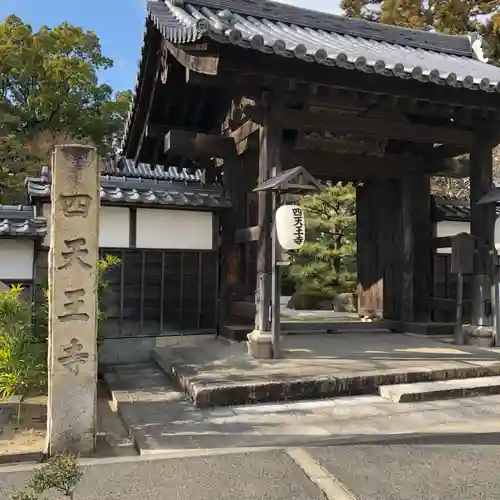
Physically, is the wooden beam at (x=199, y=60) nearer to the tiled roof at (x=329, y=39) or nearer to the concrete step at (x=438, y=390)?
the tiled roof at (x=329, y=39)

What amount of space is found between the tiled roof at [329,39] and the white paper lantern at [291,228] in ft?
6.92

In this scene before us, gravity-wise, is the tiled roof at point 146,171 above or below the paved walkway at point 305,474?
above

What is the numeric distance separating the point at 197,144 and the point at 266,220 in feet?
7.53

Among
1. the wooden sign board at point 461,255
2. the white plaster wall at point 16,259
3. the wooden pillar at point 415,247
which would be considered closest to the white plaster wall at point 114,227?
the white plaster wall at point 16,259

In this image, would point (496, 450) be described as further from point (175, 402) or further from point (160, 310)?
point (160, 310)

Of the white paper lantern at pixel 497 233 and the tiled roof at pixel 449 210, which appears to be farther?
the tiled roof at pixel 449 210

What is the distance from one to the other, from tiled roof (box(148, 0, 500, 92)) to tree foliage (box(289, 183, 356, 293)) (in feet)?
28.2

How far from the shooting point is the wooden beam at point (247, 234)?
8.14 m

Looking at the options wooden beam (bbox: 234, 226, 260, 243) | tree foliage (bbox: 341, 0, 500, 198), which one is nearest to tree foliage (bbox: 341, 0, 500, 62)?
tree foliage (bbox: 341, 0, 500, 198)

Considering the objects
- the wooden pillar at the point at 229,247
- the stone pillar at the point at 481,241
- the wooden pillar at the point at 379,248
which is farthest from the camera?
the wooden pillar at the point at 379,248

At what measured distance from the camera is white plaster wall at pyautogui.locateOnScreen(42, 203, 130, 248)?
9.01 metres

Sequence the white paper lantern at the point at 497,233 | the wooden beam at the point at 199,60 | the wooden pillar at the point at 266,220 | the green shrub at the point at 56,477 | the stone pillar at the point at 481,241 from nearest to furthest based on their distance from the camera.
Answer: the green shrub at the point at 56,477, the wooden beam at the point at 199,60, the wooden pillar at the point at 266,220, the white paper lantern at the point at 497,233, the stone pillar at the point at 481,241

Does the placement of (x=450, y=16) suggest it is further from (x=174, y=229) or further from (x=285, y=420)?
(x=285, y=420)

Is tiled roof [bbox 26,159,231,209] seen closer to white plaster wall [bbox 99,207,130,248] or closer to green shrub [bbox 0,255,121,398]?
white plaster wall [bbox 99,207,130,248]
